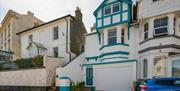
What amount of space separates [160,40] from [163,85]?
22.4 feet

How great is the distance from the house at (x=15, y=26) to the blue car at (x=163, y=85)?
27.8 meters

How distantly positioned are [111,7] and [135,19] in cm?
297

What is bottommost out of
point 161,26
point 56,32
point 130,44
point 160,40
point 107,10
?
point 130,44

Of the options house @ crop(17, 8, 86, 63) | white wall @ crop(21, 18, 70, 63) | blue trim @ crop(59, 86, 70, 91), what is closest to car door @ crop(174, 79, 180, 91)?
blue trim @ crop(59, 86, 70, 91)

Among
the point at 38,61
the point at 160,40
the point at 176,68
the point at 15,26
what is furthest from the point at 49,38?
the point at 176,68

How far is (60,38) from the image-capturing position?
1089 inches

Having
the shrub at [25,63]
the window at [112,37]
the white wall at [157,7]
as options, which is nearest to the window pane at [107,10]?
the window at [112,37]

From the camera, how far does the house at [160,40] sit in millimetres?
17297

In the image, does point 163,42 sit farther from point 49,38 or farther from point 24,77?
point 49,38

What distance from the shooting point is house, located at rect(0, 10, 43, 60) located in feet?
120

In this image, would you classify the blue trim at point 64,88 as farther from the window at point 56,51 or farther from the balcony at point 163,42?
the balcony at point 163,42

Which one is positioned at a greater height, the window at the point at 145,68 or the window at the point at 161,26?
the window at the point at 161,26

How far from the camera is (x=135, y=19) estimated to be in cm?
Result: 2086

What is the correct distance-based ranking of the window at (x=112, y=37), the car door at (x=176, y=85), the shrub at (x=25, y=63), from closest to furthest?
the car door at (x=176, y=85) → the window at (x=112, y=37) → the shrub at (x=25, y=63)
